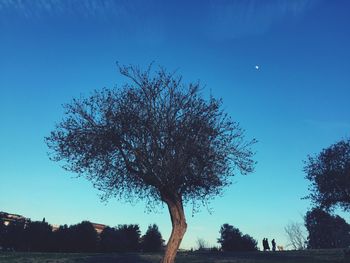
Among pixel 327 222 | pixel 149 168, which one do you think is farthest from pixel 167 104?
pixel 327 222

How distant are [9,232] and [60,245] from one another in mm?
11620

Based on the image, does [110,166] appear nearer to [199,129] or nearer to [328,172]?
[199,129]

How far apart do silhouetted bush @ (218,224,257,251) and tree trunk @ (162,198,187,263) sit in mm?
77739

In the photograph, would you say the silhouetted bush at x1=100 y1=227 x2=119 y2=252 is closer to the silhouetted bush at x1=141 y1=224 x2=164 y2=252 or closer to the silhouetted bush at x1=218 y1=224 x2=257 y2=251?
the silhouetted bush at x1=141 y1=224 x2=164 y2=252

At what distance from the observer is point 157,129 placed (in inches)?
1212

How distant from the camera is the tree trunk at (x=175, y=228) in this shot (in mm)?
28922

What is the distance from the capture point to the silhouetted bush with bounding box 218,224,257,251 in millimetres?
103562

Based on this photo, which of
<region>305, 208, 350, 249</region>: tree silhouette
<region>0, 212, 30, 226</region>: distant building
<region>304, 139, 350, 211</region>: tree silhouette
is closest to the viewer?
<region>304, 139, 350, 211</region>: tree silhouette

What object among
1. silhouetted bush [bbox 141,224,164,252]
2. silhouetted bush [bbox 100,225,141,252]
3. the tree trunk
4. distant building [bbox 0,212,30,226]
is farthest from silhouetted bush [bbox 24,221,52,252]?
the tree trunk

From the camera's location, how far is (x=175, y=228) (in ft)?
96.9

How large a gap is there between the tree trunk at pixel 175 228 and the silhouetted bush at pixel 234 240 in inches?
3061

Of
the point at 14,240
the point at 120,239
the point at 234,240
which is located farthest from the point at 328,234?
the point at 14,240

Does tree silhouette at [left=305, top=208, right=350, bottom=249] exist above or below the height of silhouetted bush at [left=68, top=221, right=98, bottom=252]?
above

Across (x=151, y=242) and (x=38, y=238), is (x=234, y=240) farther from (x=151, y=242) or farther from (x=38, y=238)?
(x=38, y=238)
